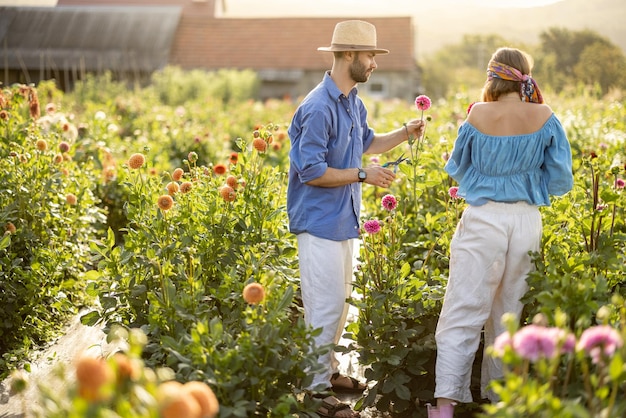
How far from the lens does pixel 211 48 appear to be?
97.0 feet

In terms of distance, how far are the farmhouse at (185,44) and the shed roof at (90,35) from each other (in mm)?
40

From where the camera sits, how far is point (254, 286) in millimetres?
2697

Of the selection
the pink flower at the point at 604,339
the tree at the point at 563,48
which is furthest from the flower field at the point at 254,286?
the tree at the point at 563,48

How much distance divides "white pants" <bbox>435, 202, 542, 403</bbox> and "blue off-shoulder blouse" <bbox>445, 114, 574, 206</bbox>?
6 centimetres

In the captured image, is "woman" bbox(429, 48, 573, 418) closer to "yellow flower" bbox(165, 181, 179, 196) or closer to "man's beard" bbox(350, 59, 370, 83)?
"man's beard" bbox(350, 59, 370, 83)

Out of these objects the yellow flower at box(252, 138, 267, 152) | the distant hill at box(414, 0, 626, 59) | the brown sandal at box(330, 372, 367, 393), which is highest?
the distant hill at box(414, 0, 626, 59)

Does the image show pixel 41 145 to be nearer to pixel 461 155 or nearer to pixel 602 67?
pixel 461 155

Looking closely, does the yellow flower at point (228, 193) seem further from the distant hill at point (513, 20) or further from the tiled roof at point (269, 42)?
the distant hill at point (513, 20)

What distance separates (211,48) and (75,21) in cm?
686

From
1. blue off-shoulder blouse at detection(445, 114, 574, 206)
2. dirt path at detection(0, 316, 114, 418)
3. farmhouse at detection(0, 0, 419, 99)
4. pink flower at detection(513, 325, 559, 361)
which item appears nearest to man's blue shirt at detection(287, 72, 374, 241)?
blue off-shoulder blouse at detection(445, 114, 574, 206)

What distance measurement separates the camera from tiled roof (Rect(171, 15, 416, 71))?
28281mm

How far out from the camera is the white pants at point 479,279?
3189 millimetres

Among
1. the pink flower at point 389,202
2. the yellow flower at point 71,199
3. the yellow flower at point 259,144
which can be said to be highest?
the yellow flower at point 259,144

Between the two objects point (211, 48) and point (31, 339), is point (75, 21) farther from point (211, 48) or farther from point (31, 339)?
point (31, 339)
